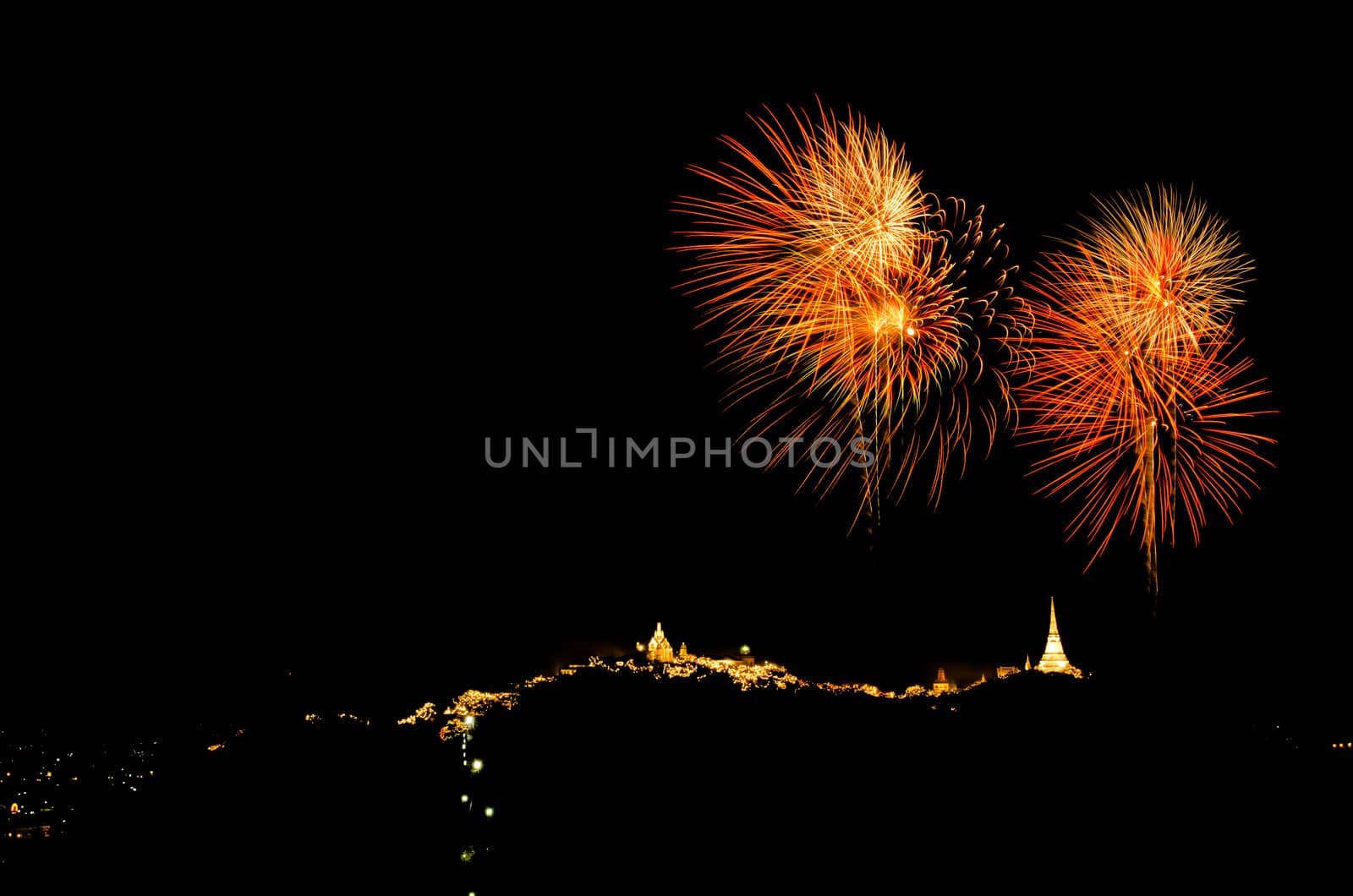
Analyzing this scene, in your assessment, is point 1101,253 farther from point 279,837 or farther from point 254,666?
point 254,666

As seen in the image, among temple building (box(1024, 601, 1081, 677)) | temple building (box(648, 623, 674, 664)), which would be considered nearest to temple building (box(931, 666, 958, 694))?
temple building (box(1024, 601, 1081, 677))

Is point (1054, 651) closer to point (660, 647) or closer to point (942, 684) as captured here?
point (942, 684)

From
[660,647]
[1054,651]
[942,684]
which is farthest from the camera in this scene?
[1054,651]

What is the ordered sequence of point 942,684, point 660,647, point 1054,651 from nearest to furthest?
point 942,684 → point 660,647 → point 1054,651

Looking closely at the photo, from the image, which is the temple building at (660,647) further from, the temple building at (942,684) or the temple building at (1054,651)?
the temple building at (1054,651)

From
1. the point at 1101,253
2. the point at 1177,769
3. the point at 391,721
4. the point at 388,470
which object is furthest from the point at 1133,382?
the point at 391,721

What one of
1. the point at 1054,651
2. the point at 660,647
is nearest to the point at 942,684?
the point at 1054,651

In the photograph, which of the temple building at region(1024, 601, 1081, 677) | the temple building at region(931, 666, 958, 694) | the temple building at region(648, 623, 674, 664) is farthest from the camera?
the temple building at region(1024, 601, 1081, 677)

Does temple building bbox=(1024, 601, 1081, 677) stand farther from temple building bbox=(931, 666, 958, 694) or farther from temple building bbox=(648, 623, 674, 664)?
temple building bbox=(648, 623, 674, 664)
